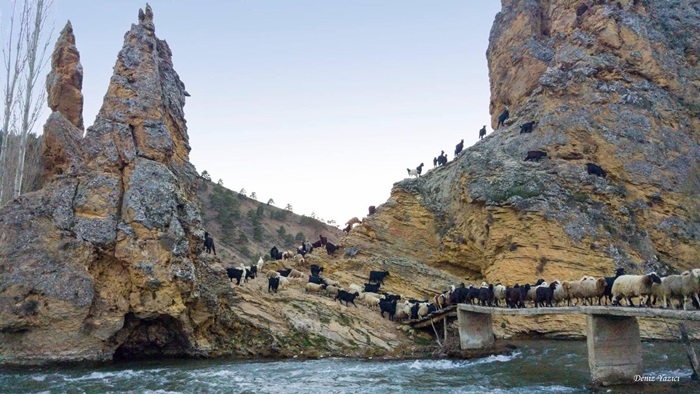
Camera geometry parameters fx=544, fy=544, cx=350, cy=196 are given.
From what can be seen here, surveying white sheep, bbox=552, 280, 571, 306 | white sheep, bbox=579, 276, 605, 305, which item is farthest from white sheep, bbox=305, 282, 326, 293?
white sheep, bbox=579, 276, 605, 305

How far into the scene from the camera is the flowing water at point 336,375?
17406 mm

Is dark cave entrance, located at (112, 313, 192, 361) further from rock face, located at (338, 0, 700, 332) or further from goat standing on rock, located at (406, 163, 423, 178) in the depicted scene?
goat standing on rock, located at (406, 163, 423, 178)

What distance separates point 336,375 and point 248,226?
59179mm

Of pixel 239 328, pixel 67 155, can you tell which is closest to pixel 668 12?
pixel 239 328

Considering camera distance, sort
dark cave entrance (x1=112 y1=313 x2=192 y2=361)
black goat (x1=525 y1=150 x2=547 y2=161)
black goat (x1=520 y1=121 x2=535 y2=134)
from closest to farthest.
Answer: dark cave entrance (x1=112 y1=313 x2=192 y2=361) → black goat (x1=525 y1=150 x2=547 y2=161) → black goat (x1=520 y1=121 x2=535 y2=134)

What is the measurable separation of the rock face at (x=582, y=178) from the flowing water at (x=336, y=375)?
10012mm

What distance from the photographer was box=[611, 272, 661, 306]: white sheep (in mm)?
17406

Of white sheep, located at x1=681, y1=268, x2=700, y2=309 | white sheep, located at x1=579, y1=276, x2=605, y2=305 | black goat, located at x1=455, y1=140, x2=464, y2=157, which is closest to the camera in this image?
white sheep, located at x1=681, y1=268, x2=700, y2=309

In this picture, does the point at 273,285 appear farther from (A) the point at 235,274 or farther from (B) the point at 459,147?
(B) the point at 459,147

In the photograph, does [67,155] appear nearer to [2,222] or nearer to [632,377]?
[2,222]

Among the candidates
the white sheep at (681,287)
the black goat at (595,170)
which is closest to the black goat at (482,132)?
the black goat at (595,170)

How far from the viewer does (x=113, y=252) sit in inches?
896

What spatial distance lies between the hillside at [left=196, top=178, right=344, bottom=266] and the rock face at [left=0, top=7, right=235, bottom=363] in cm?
3323

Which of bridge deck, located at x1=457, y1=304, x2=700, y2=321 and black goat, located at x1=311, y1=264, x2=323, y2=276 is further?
black goat, located at x1=311, y1=264, x2=323, y2=276
